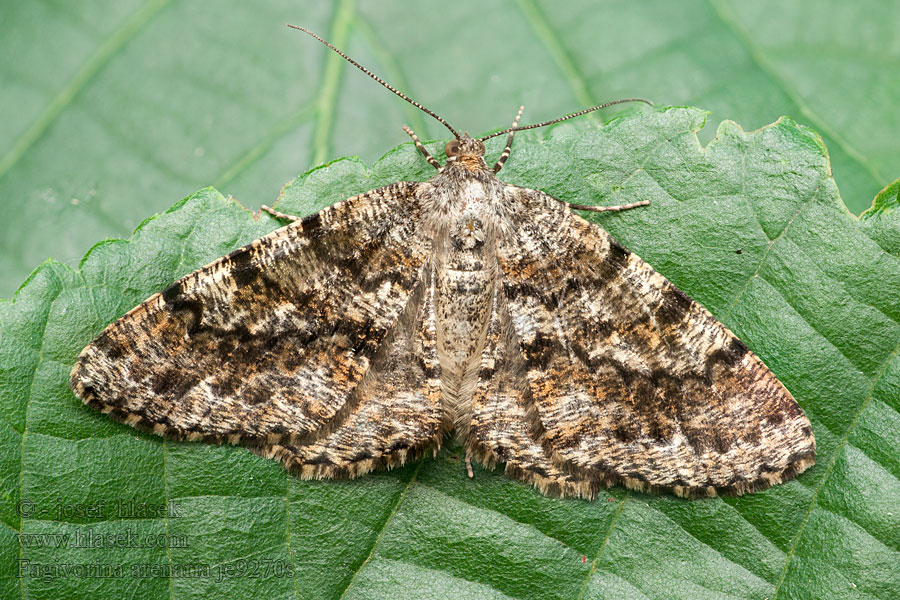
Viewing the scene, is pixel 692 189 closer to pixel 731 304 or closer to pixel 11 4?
pixel 731 304

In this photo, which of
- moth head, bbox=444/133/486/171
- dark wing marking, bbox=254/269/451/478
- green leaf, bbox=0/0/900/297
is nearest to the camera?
dark wing marking, bbox=254/269/451/478

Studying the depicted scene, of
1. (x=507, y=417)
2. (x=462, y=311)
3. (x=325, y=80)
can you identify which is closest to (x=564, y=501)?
(x=507, y=417)

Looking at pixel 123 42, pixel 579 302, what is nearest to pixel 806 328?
pixel 579 302

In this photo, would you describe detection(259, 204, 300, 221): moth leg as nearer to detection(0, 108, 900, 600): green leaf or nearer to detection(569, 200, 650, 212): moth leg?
detection(0, 108, 900, 600): green leaf

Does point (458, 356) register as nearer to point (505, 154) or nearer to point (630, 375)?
point (630, 375)

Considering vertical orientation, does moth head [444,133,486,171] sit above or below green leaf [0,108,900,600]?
above

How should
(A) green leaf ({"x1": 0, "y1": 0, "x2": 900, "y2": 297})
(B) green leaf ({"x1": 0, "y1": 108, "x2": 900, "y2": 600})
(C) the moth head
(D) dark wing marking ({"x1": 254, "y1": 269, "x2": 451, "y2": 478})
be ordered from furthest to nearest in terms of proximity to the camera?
(A) green leaf ({"x1": 0, "y1": 0, "x2": 900, "y2": 297}) < (C) the moth head < (D) dark wing marking ({"x1": 254, "y1": 269, "x2": 451, "y2": 478}) < (B) green leaf ({"x1": 0, "y1": 108, "x2": 900, "y2": 600})

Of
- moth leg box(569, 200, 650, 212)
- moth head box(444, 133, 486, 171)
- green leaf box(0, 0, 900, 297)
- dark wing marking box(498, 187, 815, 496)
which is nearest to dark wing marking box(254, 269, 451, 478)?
dark wing marking box(498, 187, 815, 496)
